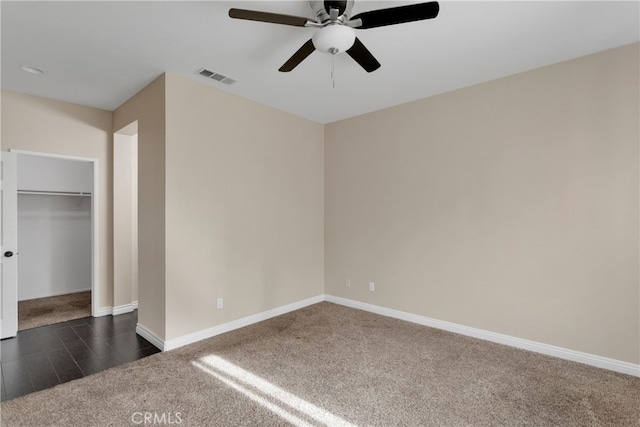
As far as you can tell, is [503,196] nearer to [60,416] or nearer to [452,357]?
[452,357]

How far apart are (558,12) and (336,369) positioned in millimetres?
3248

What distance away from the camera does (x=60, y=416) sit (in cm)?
208

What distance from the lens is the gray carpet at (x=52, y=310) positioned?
3.93 m

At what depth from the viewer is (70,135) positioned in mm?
3934

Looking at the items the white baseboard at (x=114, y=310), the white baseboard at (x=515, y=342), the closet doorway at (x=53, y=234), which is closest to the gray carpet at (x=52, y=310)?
the closet doorway at (x=53, y=234)

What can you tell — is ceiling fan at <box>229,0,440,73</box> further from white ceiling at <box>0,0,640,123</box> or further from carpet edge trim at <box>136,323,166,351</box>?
carpet edge trim at <box>136,323,166,351</box>

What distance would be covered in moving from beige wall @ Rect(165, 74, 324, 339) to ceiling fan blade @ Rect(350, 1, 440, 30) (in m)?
2.14

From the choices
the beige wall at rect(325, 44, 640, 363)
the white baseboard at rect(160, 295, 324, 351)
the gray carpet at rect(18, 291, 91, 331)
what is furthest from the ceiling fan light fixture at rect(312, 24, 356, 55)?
the gray carpet at rect(18, 291, 91, 331)

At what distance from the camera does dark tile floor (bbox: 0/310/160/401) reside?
8.44 feet

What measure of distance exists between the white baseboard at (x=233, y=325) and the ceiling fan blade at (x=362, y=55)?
3088mm

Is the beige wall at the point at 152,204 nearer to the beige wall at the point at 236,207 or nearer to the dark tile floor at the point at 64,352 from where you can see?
the beige wall at the point at 236,207

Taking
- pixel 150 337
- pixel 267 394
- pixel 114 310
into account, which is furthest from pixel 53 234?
pixel 267 394

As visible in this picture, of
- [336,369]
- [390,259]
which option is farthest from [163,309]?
[390,259]

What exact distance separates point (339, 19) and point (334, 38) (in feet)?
0.40
